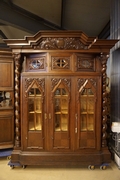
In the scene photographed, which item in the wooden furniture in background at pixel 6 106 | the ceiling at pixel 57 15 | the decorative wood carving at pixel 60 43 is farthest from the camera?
the ceiling at pixel 57 15

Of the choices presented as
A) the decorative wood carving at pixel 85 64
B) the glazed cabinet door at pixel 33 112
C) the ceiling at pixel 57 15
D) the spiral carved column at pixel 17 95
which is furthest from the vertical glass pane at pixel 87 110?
the ceiling at pixel 57 15

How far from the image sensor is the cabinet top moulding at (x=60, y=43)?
2.29 metres

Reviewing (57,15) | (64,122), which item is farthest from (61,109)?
(57,15)

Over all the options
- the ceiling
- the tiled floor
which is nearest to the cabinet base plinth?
the tiled floor

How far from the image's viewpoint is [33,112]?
8.16ft

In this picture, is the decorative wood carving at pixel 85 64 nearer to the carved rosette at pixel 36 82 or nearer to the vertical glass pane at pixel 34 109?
the carved rosette at pixel 36 82

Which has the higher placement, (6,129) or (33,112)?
(33,112)

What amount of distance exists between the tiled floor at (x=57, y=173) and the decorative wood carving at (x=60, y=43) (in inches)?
80.2

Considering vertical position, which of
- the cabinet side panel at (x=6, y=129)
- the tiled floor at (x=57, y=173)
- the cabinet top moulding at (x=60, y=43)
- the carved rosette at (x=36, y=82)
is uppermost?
the cabinet top moulding at (x=60, y=43)

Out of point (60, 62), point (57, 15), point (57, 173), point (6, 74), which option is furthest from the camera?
point (57, 15)

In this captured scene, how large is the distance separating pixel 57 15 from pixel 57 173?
3495 millimetres

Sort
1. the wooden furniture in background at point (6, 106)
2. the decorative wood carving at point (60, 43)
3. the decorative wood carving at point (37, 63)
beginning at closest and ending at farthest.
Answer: the decorative wood carving at point (60, 43) < the decorative wood carving at point (37, 63) < the wooden furniture in background at point (6, 106)

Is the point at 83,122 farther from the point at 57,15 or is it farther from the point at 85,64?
the point at 57,15

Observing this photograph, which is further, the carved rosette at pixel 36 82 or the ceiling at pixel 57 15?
the ceiling at pixel 57 15
